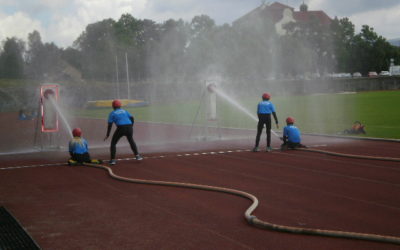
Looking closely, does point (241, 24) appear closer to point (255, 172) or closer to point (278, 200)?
point (255, 172)

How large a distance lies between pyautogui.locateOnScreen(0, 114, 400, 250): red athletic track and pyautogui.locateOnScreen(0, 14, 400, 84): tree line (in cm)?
1110

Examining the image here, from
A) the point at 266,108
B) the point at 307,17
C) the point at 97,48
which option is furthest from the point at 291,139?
the point at 307,17

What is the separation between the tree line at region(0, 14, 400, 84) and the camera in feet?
77.9

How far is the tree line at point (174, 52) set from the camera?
23750 millimetres

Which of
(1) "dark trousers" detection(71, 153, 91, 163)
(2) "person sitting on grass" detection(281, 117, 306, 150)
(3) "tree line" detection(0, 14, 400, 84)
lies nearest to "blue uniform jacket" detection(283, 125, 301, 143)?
(2) "person sitting on grass" detection(281, 117, 306, 150)

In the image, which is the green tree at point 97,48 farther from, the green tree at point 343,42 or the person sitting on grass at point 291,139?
the green tree at point 343,42

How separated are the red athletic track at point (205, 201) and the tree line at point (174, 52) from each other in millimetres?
11102

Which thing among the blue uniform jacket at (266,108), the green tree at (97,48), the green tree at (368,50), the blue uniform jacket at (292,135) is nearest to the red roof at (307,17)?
the green tree at (368,50)

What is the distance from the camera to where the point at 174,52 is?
32750mm

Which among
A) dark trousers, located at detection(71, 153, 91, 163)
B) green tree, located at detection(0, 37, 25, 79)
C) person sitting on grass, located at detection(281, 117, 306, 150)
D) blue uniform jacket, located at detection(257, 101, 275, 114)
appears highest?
green tree, located at detection(0, 37, 25, 79)

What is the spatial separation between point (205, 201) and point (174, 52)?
25.2m

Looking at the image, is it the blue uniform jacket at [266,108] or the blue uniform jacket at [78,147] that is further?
the blue uniform jacket at [266,108]

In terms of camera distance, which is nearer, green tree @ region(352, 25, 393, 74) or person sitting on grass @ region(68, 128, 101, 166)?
person sitting on grass @ region(68, 128, 101, 166)

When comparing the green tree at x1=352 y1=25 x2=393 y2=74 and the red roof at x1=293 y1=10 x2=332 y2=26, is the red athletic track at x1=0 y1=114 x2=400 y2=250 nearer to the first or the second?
the red roof at x1=293 y1=10 x2=332 y2=26
